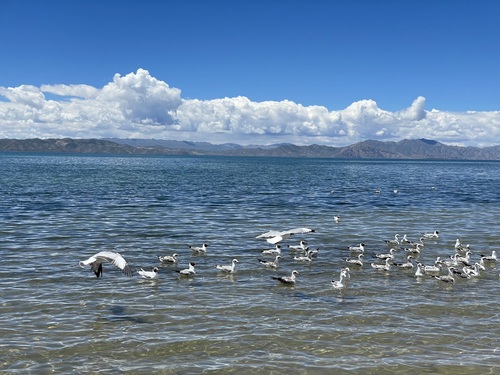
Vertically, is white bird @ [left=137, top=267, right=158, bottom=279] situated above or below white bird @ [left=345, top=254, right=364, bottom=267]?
below

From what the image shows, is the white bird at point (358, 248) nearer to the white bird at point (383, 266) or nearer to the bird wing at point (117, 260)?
the white bird at point (383, 266)

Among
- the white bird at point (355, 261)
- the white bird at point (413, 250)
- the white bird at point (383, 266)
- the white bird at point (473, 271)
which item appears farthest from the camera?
the white bird at point (413, 250)

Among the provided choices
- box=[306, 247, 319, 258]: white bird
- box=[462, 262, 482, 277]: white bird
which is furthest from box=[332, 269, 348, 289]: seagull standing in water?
box=[462, 262, 482, 277]: white bird

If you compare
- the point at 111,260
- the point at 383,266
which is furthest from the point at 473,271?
the point at 111,260

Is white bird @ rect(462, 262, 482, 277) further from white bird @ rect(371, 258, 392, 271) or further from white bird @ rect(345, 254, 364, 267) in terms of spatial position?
white bird @ rect(345, 254, 364, 267)

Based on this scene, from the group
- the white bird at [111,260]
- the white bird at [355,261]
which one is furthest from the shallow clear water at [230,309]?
the white bird at [111,260]

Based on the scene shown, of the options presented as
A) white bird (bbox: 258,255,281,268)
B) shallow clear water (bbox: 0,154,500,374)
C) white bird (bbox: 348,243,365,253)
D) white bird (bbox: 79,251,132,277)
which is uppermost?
white bird (bbox: 79,251,132,277)

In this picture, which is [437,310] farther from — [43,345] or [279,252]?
[43,345]

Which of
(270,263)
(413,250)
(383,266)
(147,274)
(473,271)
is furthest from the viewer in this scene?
(413,250)

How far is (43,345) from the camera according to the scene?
15.0 m

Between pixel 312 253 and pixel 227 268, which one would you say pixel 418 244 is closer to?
pixel 312 253

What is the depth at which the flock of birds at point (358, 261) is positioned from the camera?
21.8 m

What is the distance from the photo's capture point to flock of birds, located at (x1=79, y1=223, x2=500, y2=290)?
21.8 metres

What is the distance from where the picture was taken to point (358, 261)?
83.9ft
